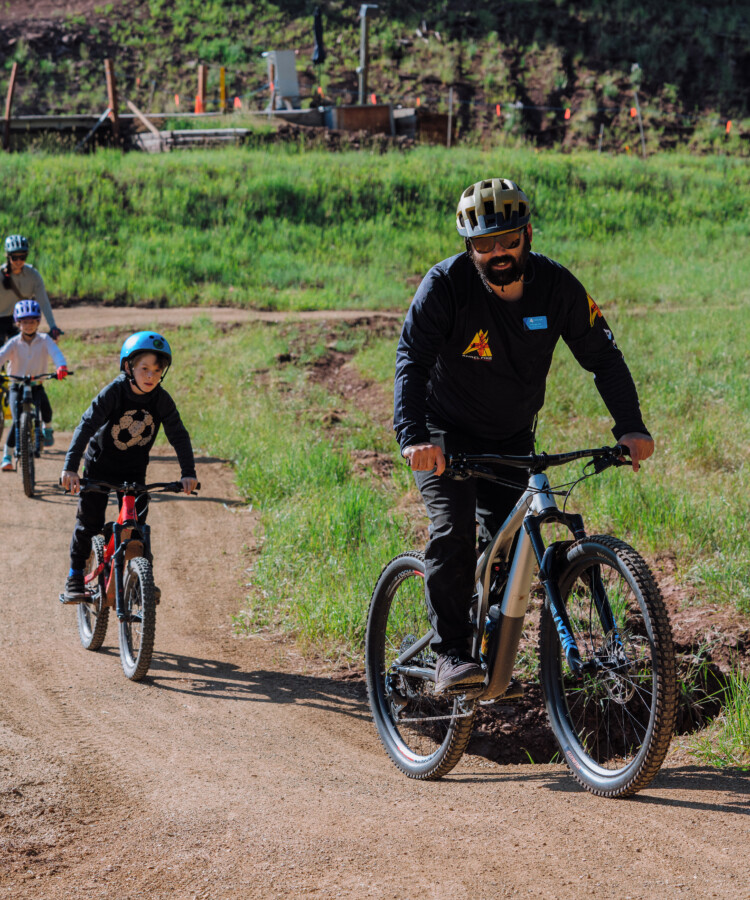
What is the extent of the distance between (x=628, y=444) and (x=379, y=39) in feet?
158

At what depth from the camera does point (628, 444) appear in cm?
396

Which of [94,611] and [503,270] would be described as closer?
[503,270]

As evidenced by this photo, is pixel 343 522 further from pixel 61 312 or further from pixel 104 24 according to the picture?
pixel 104 24

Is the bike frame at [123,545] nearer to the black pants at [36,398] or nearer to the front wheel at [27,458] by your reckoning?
the front wheel at [27,458]

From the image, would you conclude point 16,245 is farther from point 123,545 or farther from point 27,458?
point 123,545

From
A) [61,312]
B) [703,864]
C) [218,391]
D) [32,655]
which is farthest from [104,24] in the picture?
[703,864]

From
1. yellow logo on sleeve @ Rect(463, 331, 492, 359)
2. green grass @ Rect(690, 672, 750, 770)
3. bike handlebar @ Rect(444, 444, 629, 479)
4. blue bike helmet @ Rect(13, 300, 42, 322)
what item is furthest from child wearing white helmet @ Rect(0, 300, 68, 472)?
green grass @ Rect(690, 672, 750, 770)

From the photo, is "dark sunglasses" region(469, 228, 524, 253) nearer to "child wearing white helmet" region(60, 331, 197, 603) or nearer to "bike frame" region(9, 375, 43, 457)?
"child wearing white helmet" region(60, 331, 197, 603)

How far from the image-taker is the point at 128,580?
6105mm

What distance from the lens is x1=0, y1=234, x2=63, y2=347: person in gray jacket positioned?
10.9 meters

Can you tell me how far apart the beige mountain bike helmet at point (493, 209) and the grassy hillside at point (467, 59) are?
3912 cm

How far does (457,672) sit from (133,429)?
306 centimetres

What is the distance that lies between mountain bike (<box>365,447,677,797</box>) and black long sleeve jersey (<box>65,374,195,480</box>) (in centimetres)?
215

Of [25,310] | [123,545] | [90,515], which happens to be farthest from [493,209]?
[25,310]
